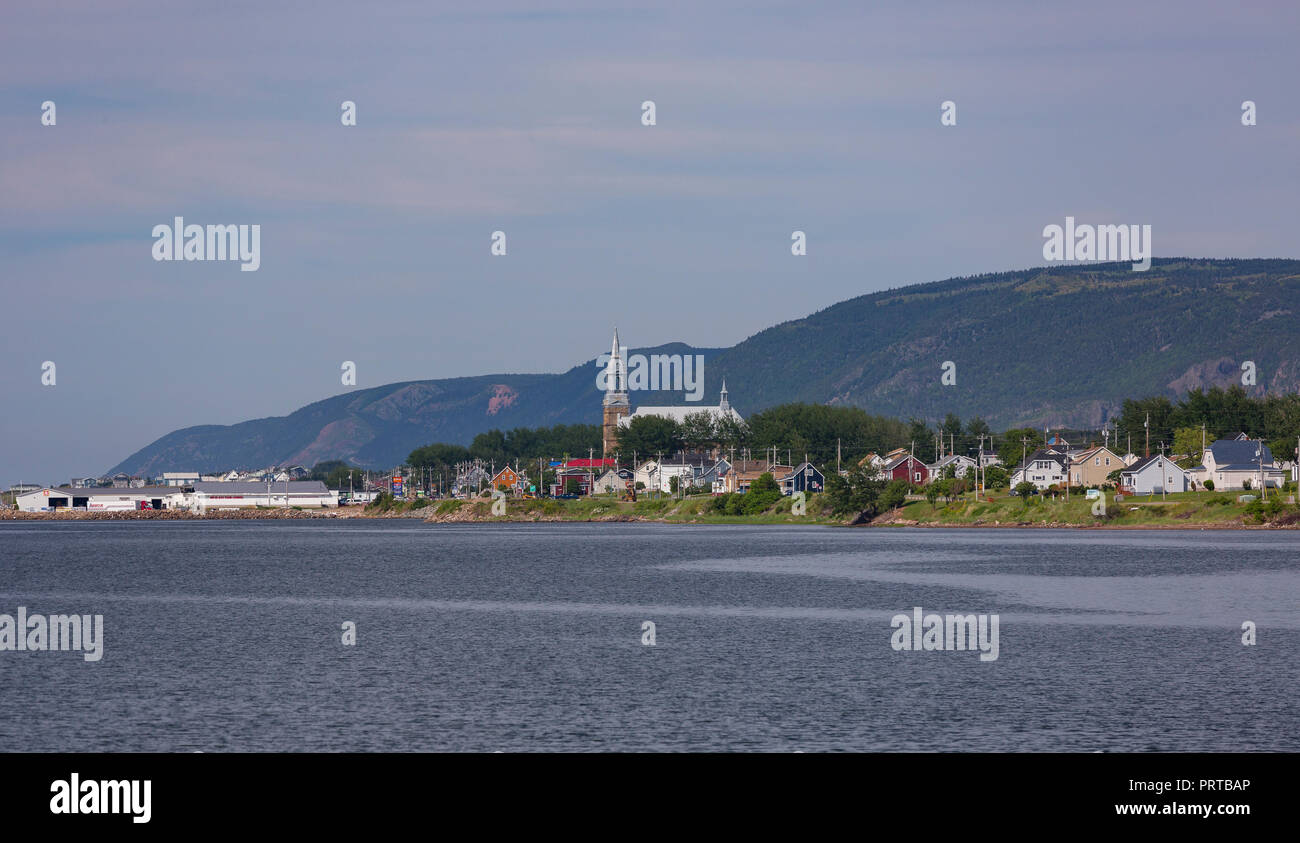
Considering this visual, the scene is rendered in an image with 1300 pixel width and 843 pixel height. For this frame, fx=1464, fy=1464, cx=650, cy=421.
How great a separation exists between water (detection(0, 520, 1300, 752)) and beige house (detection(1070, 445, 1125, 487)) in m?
77.8

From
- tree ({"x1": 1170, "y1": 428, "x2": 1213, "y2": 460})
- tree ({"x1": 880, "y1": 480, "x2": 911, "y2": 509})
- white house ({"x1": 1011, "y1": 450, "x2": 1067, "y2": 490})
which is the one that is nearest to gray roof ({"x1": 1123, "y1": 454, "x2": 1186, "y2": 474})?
white house ({"x1": 1011, "y1": 450, "x2": 1067, "y2": 490})

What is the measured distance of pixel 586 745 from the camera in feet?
110

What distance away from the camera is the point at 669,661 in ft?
156

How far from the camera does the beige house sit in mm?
177000

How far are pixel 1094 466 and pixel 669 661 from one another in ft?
463

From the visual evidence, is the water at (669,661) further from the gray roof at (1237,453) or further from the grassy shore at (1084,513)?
the gray roof at (1237,453)

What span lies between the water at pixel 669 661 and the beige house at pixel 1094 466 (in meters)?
77.8
